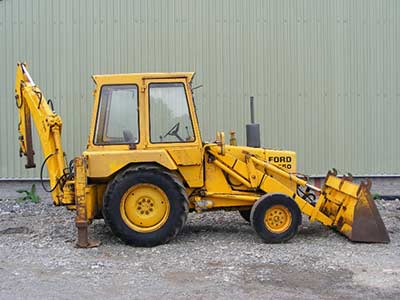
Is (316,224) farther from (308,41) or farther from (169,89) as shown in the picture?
(308,41)

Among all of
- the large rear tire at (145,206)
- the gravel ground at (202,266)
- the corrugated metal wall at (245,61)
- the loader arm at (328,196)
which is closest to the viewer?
the gravel ground at (202,266)

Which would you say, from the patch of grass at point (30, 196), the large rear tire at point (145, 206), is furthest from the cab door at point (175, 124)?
the patch of grass at point (30, 196)

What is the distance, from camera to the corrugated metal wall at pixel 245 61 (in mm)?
13773

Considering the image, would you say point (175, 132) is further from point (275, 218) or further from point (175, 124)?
point (275, 218)

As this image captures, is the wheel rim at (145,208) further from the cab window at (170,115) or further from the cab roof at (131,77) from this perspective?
the cab roof at (131,77)

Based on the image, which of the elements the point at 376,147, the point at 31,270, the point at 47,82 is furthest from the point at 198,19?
the point at 31,270

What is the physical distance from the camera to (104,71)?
13820 mm

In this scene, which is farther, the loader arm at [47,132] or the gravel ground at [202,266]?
the loader arm at [47,132]

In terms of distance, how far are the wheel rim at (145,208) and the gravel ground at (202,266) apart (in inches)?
14.1

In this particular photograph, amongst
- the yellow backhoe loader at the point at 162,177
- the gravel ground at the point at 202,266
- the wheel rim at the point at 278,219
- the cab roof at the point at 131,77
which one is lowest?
the gravel ground at the point at 202,266

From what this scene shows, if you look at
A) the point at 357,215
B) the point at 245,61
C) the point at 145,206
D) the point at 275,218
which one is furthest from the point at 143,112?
the point at 245,61

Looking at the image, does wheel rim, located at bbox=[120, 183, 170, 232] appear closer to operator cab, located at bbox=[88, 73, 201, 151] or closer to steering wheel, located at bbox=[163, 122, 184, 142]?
operator cab, located at bbox=[88, 73, 201, 151]

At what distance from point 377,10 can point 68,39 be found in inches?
279

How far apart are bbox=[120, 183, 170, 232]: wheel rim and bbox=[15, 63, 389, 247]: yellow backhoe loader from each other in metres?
0.01
